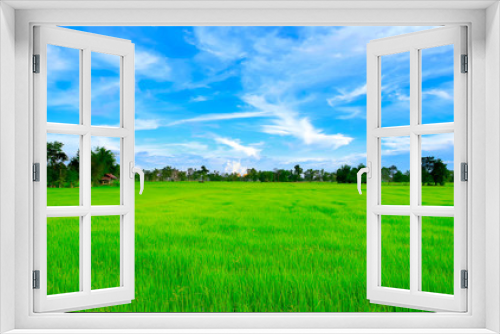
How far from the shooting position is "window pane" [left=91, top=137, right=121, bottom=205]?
2.50 metres

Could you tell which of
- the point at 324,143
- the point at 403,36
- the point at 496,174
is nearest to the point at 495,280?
the point at 496,174

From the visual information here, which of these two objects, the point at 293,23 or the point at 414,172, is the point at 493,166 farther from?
the point at 293,23

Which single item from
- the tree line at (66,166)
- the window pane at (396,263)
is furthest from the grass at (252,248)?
the tree line at (66,166)

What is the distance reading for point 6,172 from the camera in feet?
6.50

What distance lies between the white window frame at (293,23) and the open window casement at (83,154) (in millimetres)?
51

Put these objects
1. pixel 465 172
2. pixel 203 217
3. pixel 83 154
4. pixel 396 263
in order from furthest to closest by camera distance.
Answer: pixel 203 217 < pixel 396 263 < pixel 83 154 < pixel 465 172

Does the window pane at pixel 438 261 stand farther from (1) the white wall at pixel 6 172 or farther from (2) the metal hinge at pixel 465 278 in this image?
(1) the white wall at pixel 6 172

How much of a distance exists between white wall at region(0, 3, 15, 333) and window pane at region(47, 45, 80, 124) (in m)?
0.24

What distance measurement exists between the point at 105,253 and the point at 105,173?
137 cm

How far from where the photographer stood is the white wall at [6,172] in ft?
6.42

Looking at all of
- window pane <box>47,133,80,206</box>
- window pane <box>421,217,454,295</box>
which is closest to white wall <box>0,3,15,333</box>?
window pane <box>47,133,80,206</box>

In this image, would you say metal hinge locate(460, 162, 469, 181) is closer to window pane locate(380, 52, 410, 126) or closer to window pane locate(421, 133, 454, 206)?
window pane locate(421, 133, 454, 206)

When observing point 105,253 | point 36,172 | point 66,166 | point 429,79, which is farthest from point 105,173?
point 429,79

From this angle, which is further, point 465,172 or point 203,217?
point 203,217
